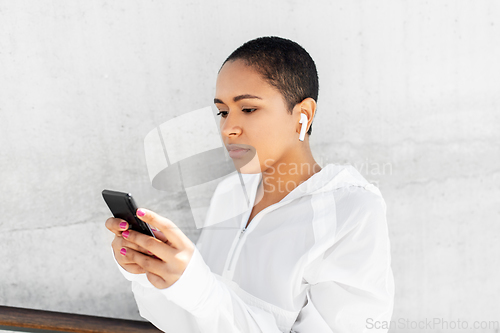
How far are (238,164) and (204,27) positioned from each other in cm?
47

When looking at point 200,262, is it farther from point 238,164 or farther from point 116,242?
point 238,164

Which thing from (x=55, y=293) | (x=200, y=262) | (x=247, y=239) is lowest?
(x=55, y=293)

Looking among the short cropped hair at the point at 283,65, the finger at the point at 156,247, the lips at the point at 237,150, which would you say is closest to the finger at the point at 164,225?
the finger at the point at 156,247

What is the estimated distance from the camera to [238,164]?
791 mm

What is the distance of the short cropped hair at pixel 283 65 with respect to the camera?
0.75 metres

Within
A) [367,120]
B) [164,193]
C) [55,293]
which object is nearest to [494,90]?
[367,120]

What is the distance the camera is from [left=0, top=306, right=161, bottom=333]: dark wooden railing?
0.98 m


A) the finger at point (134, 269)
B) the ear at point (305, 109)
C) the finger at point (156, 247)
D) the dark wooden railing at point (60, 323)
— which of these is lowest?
the dark wooden railing at point (60, 323)

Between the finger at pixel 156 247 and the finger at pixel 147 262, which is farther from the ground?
the finger at pixel 156 247

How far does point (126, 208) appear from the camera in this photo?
531 mm

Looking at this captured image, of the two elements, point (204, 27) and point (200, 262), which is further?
point (204, 27)

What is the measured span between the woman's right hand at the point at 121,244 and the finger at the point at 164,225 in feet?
0.21

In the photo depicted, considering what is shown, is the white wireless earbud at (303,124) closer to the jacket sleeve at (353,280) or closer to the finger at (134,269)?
the jacket sleeve at (353,280)

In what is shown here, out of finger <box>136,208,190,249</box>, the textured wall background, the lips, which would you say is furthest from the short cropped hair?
finger <box>136,208,190,249</box>
